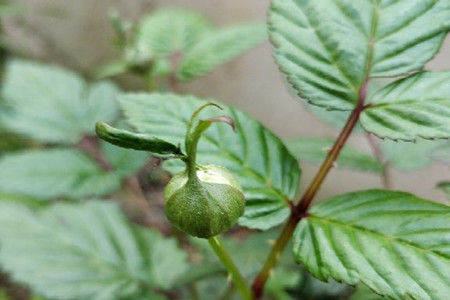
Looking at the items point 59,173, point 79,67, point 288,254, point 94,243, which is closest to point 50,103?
point 59,173

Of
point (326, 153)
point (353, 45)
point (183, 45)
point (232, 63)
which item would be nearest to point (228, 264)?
point (353, 45)

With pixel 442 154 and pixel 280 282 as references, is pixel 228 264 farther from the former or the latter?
pixel 280 282

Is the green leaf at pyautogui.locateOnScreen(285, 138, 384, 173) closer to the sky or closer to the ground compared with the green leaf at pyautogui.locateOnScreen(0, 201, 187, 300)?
closer to the sky

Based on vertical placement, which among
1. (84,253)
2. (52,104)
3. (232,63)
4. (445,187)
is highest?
(445,187)

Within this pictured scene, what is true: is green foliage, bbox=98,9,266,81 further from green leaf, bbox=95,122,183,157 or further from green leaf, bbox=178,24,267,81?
green leaf, bbox=95,122,183,157

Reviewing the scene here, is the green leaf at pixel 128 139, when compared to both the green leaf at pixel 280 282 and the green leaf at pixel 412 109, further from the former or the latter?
the green leaf at pixel 280 282

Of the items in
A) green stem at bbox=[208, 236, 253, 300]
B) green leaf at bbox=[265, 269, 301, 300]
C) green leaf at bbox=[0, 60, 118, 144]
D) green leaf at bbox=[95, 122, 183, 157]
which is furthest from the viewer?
green leaf at bbox=[0, 60, 118, 144]

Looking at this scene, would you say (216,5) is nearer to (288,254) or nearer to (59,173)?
(59,173)

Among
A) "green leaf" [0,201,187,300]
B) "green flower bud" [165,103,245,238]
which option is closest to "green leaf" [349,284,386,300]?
"green flower bud" [165,103,245,238]
